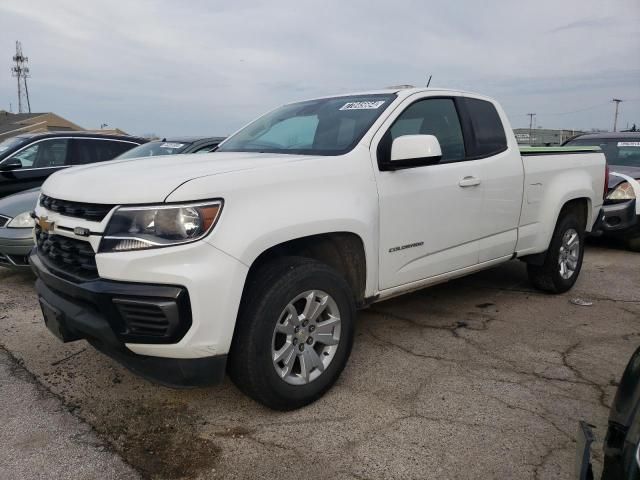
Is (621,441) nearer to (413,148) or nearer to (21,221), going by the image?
(413,148)

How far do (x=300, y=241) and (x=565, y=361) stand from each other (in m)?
2.04

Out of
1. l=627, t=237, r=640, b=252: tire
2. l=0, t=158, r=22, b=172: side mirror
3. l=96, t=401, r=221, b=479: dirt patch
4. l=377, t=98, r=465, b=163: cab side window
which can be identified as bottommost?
l=96, t=401, r=221, b=479: dirt patch

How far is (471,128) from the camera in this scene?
13.6ft

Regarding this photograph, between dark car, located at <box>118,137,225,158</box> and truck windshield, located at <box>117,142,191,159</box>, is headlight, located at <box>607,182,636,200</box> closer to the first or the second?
dark car, located at <box>118,137,225,158</box>

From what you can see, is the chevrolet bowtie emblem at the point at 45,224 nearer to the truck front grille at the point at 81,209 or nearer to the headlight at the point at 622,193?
the truck front grille at the point at 81,209

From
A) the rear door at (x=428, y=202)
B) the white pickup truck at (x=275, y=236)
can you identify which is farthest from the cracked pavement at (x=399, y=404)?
the rear door at (x=428, y=202)

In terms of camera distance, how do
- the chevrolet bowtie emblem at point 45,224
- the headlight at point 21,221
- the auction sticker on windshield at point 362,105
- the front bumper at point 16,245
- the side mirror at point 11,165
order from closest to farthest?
1. the chevrolet bowtie emblem at point 45,224
2. the auction sticker on windshield at point 362,105
3. the front bumper at point 16,245
4. the headlight at point 21,221
5. the side mirror at point 11,165

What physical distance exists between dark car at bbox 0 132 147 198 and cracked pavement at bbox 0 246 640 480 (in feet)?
10.5

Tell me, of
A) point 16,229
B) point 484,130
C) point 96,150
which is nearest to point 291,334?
point 484,130

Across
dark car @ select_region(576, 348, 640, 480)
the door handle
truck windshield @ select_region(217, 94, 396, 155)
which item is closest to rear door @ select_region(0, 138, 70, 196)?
truck windshield @ select_region(217, 94, 396, 155)

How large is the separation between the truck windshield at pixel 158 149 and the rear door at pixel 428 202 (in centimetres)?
388

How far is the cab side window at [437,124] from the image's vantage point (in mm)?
3674

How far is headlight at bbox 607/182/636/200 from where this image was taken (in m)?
7.13

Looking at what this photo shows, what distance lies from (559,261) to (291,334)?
3.30 m
